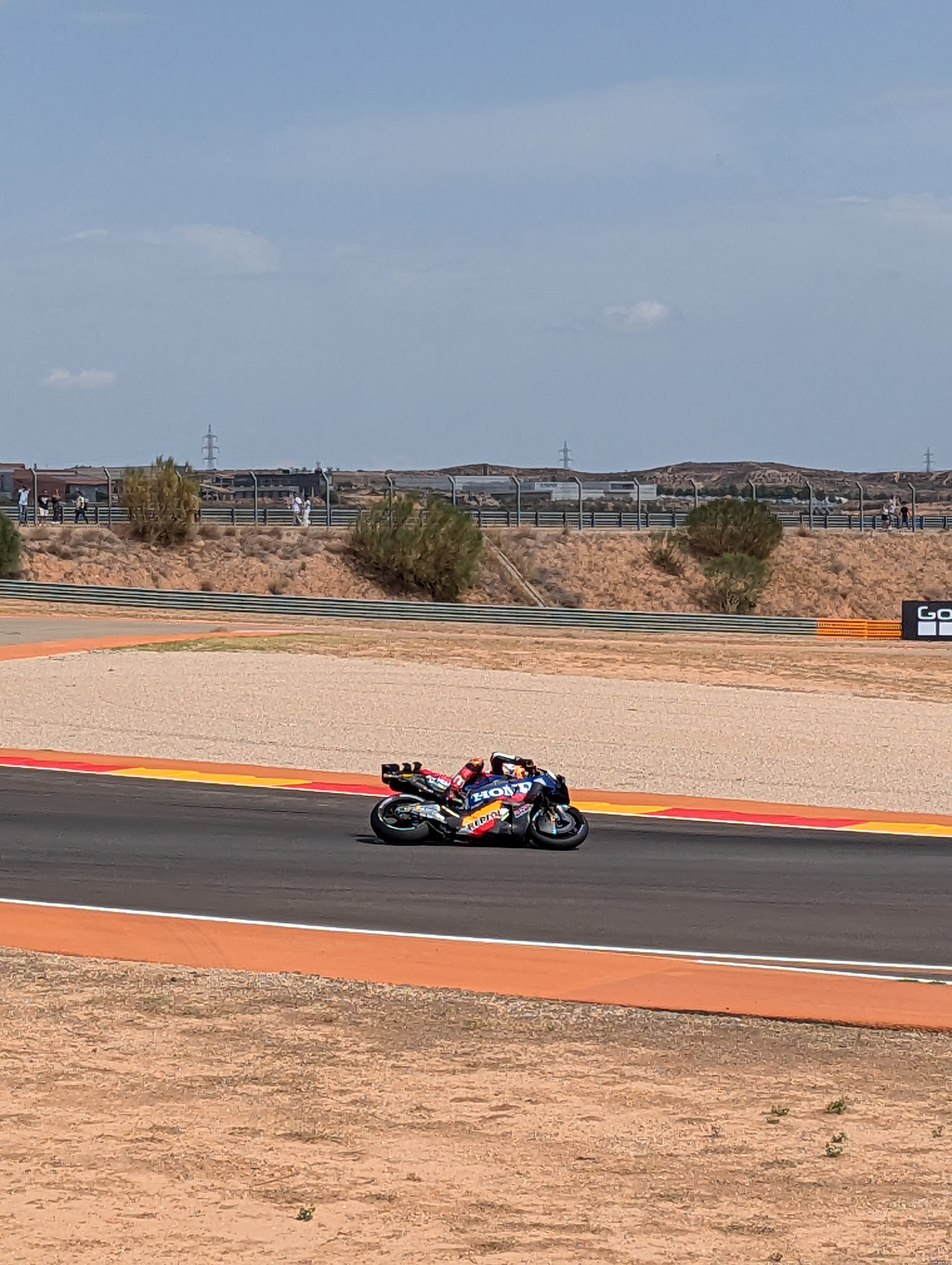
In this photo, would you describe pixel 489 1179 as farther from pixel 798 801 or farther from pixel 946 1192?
pixel 798 801

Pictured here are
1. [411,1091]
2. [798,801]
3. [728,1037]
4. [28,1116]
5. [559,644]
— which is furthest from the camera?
[559,644]

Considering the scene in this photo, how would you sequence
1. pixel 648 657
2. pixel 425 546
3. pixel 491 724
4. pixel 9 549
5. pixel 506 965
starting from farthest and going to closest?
pixel 425 546 → pixel 9 549 → pixel 648 657 → pixel 491 724 → pixel 506 965

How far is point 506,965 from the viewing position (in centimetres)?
1069

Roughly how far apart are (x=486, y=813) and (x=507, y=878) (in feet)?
4.56

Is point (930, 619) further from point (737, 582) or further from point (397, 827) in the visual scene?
point (397, 827)

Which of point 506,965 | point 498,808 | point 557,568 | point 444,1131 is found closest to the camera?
point 444,1131

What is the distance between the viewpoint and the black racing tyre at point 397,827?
49.2ft

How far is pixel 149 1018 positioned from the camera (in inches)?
364

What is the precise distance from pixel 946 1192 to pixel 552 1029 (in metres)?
2.96

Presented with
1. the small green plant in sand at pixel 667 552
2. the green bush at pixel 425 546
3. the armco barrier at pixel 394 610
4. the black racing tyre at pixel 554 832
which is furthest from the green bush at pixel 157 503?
the black racing tyre at pixel 554 832

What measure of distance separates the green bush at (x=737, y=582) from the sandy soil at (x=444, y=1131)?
56.8m

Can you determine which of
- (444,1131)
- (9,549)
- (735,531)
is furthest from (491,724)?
(735,531)

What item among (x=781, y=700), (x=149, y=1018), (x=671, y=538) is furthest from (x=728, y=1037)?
(x=671, y=538)

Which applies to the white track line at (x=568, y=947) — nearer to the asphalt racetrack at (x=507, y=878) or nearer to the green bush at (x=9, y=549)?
the asphalt racetrack at (x=507, y=878)
